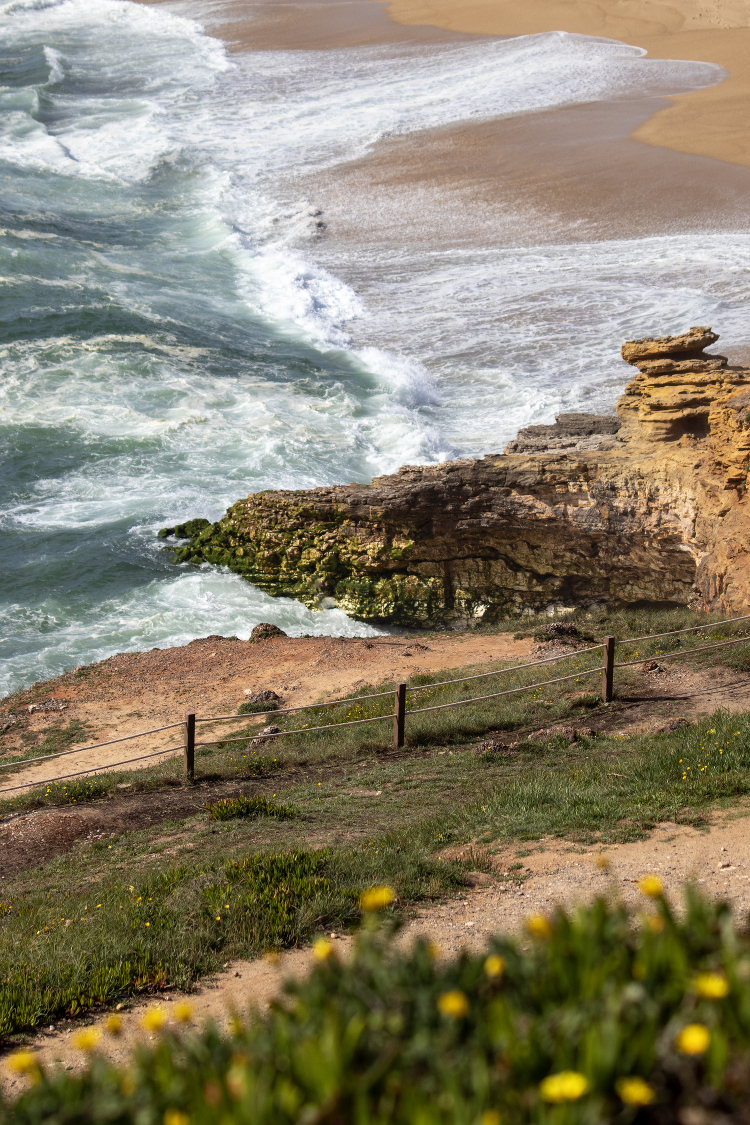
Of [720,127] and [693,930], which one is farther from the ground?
[720,127]

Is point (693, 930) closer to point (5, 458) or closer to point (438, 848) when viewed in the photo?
point (438, 848)

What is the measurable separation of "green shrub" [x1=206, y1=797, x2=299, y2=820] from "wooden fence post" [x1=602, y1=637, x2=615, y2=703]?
464 centimetres

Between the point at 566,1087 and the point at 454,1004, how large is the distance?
0.40 m

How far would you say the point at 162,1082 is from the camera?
2537mm

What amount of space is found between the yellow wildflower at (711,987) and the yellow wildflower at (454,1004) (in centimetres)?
65

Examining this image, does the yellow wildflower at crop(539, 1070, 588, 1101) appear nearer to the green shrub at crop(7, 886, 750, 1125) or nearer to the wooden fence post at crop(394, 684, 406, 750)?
the green shrub at crop(7, 886, 750, 1125)

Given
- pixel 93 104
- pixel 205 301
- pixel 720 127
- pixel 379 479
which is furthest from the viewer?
pixel 93 104

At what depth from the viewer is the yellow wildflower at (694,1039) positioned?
220cm

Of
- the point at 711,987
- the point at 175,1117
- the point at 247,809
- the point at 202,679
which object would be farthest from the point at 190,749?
the point at 711,987

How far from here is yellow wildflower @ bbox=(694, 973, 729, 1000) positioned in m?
2.38

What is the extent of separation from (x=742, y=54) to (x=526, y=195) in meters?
23.2

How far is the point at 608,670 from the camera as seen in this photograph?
11.7 m

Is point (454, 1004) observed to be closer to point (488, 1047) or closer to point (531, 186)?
point (488, 1047)

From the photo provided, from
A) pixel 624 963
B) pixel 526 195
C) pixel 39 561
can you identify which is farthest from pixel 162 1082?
pixel 526 195
